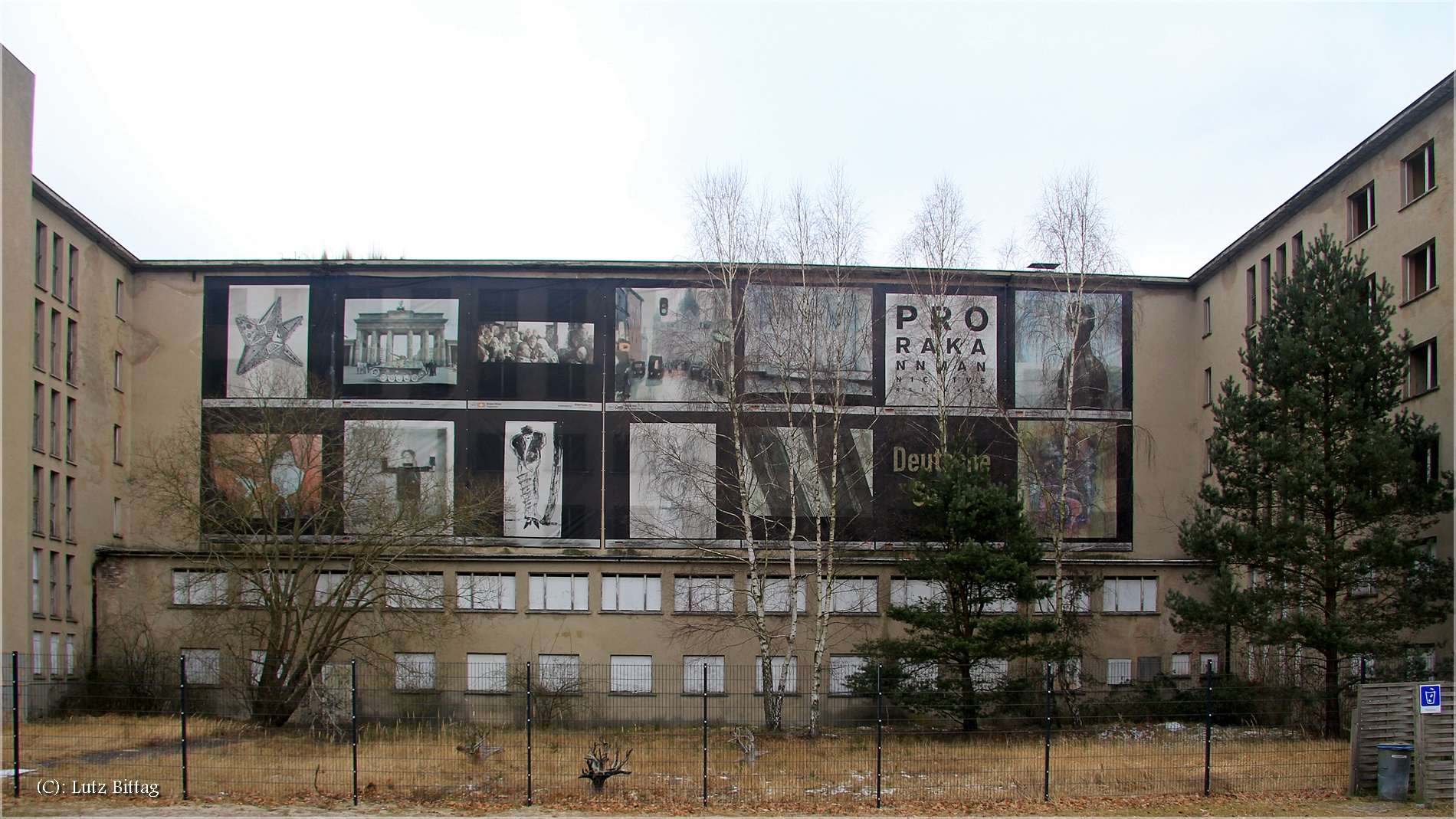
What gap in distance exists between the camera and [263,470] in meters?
31.8

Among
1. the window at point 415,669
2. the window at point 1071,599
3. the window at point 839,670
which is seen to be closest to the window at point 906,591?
the window at point 839,670

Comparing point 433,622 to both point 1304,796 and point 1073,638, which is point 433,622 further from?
point 1304,796

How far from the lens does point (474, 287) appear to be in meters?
38.1

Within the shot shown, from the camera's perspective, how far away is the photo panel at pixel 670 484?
36375mm

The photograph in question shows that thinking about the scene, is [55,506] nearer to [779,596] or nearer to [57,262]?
[57,262]

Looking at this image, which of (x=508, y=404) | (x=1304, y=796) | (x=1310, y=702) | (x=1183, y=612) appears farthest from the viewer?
(x=508, y=404)

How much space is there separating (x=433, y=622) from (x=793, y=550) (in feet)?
36.2

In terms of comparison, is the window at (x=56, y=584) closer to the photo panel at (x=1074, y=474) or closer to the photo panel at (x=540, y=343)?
the photo panel at (x=540, y=343)

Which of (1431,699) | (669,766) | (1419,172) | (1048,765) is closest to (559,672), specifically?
(669,766)

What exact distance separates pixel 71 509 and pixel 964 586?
26644mm

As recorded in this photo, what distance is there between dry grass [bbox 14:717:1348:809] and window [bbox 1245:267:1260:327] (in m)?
16.3

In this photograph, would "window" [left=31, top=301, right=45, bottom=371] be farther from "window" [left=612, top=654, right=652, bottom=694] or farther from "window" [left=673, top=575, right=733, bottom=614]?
"window" [left=673, top=575, right=733, bottom=614]

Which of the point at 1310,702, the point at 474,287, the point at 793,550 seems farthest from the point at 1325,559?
the point at 474,287

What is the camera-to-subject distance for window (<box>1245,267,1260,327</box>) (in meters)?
35.9
